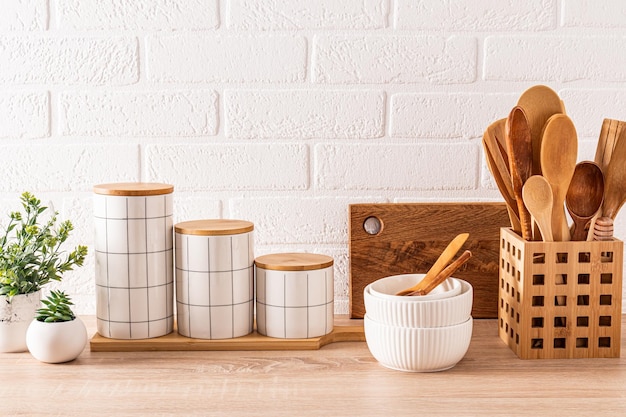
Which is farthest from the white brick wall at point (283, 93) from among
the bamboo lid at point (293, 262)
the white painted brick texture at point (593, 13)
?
the bamboo lid at point (293, 262)

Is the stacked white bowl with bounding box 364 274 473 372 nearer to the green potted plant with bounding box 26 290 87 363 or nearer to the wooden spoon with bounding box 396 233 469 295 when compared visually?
the wooden spoon with bounding box 396 233 469 295

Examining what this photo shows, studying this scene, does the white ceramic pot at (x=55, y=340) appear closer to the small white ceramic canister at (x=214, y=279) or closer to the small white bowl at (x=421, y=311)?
the small white ceramic canister at (x=214, y=279)

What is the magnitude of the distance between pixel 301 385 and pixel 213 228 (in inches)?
10.8

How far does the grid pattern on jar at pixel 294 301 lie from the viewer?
109 centimetres

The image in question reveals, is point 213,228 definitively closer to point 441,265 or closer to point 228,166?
point 228,166

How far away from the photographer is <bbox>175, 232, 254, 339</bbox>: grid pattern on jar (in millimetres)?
1084

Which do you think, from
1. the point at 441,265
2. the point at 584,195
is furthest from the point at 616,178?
the point at 441,265

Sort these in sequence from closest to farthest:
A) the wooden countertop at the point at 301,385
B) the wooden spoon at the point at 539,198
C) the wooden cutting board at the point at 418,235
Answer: the wooden countertop at the point at 301,385 → the wooden spoon at the point at 539,198 → the wooden cutting board at the point at 418,235

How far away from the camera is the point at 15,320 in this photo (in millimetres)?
1085

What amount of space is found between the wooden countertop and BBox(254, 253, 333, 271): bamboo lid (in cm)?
12

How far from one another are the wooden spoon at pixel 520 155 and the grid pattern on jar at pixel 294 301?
29 centimetres

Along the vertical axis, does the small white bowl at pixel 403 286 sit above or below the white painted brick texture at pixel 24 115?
below

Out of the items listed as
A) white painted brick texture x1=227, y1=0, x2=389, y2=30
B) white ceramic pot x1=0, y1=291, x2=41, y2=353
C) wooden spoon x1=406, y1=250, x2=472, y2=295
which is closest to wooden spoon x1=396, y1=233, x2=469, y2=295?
wooden spoon x1=406, y1=250, x2=472, y2=295

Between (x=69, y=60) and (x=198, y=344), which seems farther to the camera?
(x=69, y=60)
